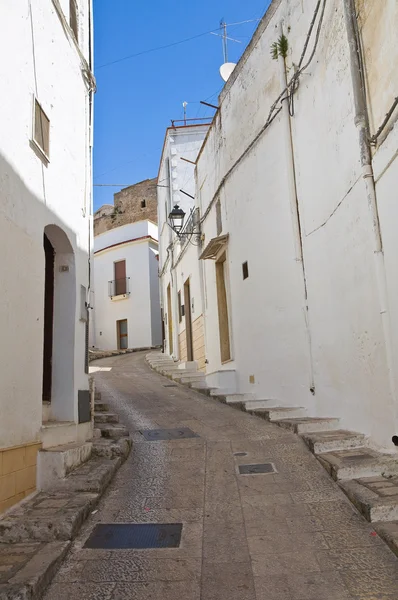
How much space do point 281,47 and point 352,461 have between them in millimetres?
6101

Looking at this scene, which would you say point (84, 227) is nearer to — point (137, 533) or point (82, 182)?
point (82, 182)

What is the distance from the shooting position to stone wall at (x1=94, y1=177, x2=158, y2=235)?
3016 cm

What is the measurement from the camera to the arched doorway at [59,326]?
5.59m

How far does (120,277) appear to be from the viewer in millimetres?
25844

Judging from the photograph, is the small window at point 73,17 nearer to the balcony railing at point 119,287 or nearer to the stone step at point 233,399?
the stone step at point 233,399

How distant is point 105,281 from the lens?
86.3 feet

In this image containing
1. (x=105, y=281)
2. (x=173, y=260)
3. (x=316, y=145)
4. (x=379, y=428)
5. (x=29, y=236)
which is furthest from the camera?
(x=105, y=281)

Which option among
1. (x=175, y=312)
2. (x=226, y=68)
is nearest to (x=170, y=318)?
(x=175, y=312)

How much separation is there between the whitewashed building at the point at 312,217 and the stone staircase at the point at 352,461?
0.58ft

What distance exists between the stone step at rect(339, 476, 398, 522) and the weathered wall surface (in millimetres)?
660

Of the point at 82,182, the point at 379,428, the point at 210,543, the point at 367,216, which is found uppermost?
the point at 82,182

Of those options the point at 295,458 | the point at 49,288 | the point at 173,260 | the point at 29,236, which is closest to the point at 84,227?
the point at 49,288

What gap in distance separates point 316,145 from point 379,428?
355cm

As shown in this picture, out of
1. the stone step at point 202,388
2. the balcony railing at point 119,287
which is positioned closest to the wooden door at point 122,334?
the balcony railing at point 119,287
